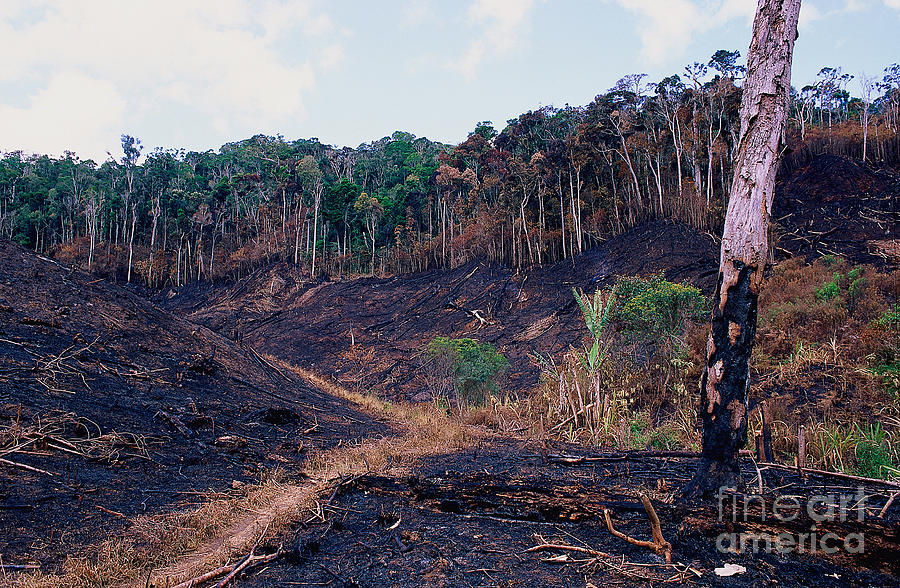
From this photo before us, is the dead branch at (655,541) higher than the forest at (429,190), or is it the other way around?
the forest at (429,190)

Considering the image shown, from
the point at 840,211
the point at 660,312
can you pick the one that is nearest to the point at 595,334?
the point at 660,312

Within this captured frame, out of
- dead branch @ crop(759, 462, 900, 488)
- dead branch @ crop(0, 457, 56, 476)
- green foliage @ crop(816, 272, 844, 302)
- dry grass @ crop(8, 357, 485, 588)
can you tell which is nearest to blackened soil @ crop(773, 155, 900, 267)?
green foliage @ crop(816, 272, 844, 302)

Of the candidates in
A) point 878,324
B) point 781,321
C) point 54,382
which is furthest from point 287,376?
point 878,324

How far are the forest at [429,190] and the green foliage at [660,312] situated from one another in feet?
41.0

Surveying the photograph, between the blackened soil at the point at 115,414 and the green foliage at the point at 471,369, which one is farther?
the green foliage at the point at 471,369

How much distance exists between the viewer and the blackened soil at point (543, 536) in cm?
253

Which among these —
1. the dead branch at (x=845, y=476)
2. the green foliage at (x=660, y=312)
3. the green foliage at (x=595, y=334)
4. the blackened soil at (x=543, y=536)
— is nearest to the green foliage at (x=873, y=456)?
the blackened soil at (x=543, y=536)

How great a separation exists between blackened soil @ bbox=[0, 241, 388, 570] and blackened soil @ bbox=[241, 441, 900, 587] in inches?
75.6

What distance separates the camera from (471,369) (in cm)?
1672

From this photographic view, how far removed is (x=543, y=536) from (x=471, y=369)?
1347cm

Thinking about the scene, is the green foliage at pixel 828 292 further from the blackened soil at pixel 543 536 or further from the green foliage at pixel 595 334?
the blackened soil at pixel 543 536

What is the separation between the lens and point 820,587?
2.29 metres

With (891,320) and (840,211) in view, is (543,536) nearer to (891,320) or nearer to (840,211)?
(891,320)

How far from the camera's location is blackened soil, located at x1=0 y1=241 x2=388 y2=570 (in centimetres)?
457
